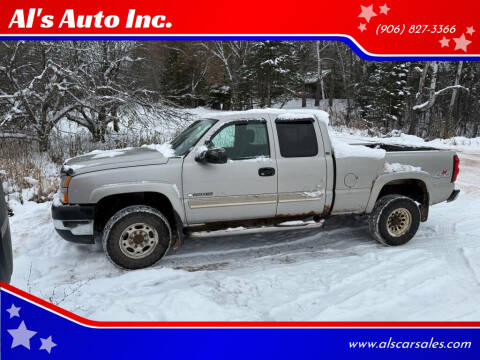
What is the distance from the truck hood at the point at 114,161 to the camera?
12.4 feet

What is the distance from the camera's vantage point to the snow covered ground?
300cm

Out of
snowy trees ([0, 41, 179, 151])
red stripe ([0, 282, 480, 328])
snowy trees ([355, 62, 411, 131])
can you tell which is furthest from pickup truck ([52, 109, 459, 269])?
snowy trees ([355, 62, 411, 131])

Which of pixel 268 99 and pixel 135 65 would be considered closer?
pixel 135 65

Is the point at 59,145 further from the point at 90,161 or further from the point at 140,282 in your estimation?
the point at 140,282

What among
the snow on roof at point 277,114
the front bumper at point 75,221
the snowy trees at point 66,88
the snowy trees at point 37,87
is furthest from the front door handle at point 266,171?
the snowy trees at point 37,87

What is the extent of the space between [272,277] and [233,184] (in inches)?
42.2

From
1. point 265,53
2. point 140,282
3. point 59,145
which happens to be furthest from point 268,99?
point 140,282

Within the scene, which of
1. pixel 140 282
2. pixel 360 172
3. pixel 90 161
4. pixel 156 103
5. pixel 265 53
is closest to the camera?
→ pixel 140 282

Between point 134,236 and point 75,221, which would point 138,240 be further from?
point 75,221

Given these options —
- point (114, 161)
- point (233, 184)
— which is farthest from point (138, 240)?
point (233, 184)

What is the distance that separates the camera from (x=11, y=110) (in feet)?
26.6

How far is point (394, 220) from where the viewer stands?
14.8 feet

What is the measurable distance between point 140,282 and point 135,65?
6.38m

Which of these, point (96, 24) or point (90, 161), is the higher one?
point (96, 24)
